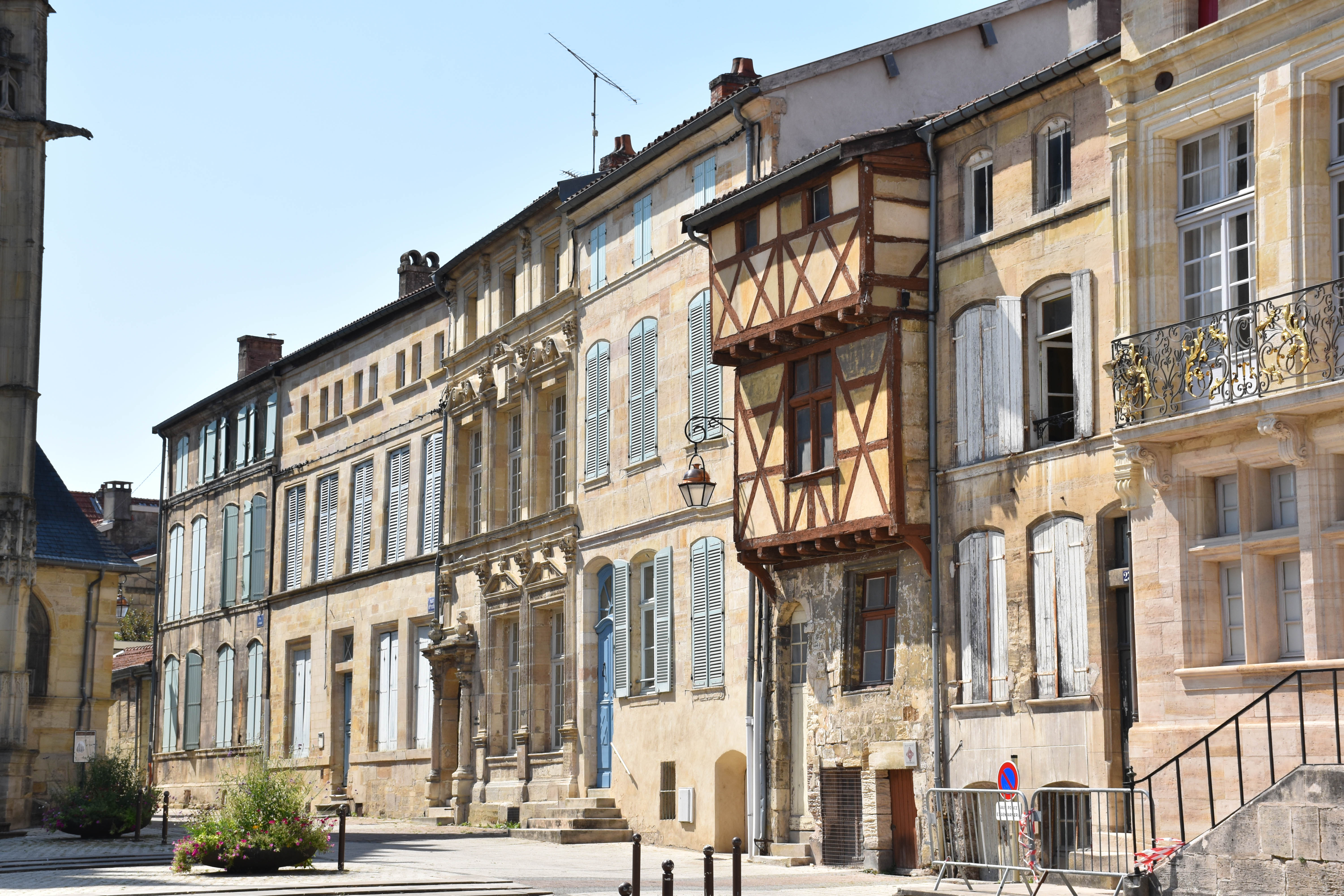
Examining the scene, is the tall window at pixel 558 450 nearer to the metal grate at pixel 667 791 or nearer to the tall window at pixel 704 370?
the tall window at pixel 704 370

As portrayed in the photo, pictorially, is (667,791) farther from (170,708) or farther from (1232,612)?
(170,708)

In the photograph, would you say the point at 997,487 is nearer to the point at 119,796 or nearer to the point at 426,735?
the point at 119,796

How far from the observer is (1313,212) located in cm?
1449

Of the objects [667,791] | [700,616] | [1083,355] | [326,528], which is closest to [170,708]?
[326,528]

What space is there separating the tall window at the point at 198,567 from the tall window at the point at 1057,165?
3045 cm

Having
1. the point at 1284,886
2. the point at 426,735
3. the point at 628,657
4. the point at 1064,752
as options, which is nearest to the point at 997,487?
the point at 1064,752

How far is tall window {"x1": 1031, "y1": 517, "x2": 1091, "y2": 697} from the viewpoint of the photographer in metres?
17.2

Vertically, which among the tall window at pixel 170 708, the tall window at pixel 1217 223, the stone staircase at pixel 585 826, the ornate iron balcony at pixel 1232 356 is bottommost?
the stone staircase at pixel 585 826

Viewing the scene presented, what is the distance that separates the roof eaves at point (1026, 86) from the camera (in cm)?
1720

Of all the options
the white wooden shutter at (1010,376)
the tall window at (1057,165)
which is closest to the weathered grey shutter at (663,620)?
the white wooden shutter at (1010,376)

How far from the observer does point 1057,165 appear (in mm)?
18250

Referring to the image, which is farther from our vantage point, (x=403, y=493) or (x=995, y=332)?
(x=403, y=493)

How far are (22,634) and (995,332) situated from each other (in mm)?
17697

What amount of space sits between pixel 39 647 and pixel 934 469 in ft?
68.3
